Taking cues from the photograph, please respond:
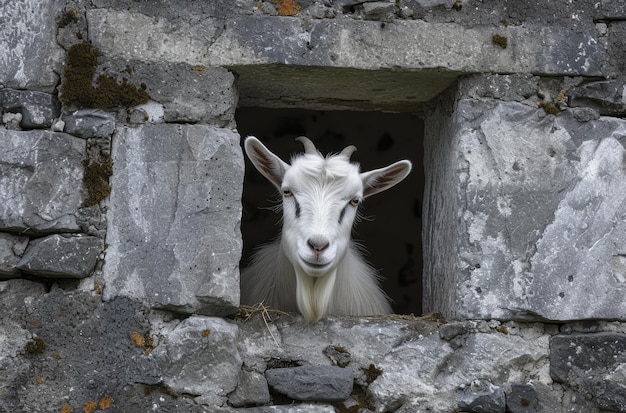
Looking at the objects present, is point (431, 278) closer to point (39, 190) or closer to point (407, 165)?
point (407, 165)

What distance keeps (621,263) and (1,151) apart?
3.15 m

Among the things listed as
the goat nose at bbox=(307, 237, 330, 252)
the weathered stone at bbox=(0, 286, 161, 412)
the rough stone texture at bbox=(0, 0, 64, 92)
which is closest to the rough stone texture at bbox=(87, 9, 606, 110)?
the rough stone texture at bbox=(0, 0, 64, 92)

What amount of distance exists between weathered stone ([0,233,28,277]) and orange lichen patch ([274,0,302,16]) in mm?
1705

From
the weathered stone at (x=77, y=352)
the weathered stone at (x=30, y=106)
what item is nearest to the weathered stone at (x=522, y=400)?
the weathered stone at (x=77, y=352)

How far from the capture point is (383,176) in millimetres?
5641

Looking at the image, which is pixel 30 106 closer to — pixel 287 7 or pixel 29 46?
pixel 29 46

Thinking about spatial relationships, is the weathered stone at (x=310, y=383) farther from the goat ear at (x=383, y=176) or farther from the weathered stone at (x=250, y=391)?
the goat ear at (x=383, y=176)

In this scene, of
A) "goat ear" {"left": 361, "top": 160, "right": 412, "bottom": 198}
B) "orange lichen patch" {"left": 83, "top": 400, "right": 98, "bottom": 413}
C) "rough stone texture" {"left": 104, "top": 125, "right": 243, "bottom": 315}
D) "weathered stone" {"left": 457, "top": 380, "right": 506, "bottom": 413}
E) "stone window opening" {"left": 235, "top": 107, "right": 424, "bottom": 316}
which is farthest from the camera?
"stone window opening" {"left": 235, "top": 107, "right": 424, "bottom": 316}

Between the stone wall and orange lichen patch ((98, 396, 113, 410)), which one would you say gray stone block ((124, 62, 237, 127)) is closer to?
the stone wall

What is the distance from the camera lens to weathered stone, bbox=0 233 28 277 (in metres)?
4.68

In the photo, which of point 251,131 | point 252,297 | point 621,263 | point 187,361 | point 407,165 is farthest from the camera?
point 251,131

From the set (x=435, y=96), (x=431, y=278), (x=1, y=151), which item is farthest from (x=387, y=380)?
(x=1, y=151)

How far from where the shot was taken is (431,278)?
220 inches

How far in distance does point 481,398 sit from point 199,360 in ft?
4.63
